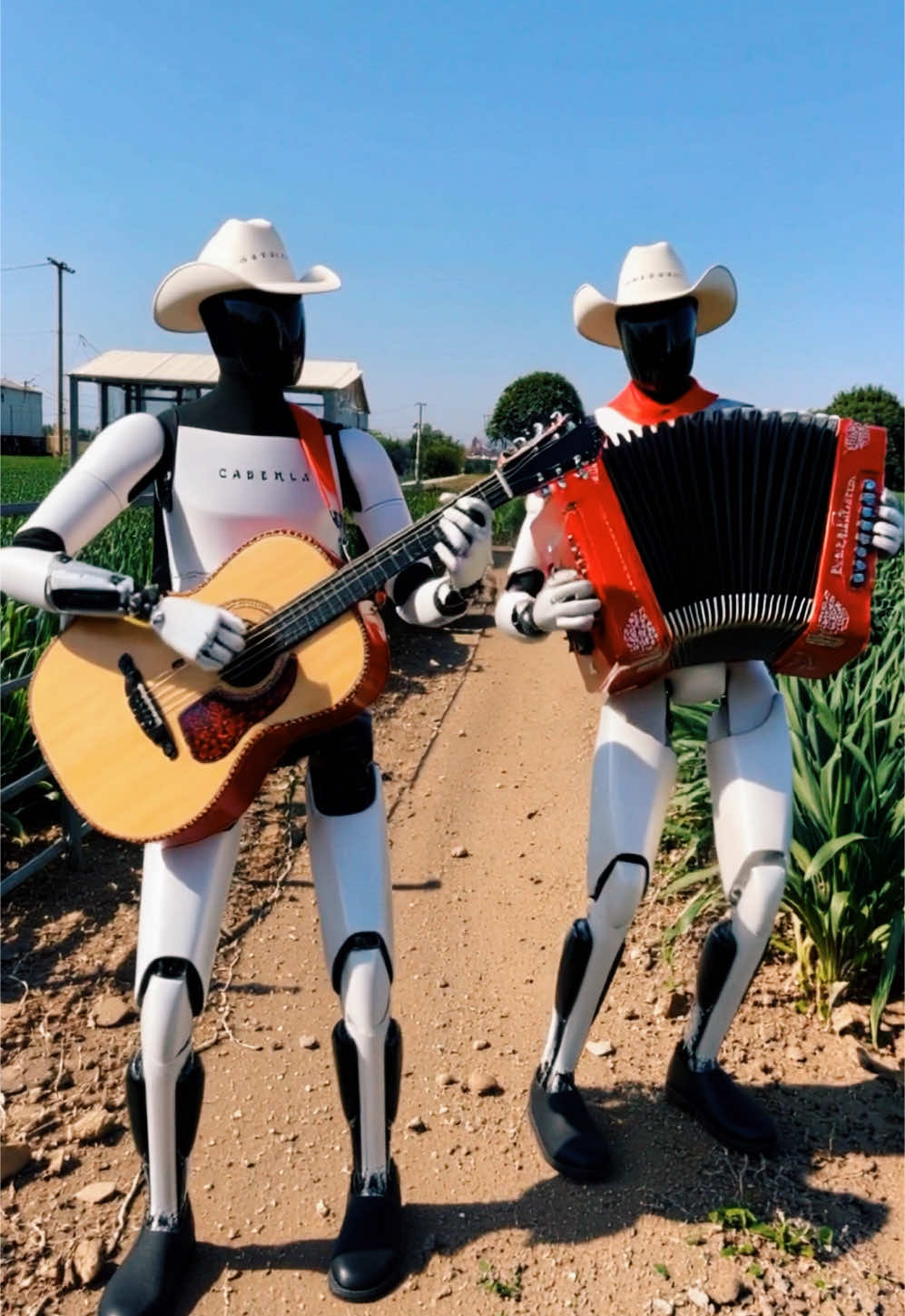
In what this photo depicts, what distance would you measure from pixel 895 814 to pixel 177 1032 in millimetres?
2165

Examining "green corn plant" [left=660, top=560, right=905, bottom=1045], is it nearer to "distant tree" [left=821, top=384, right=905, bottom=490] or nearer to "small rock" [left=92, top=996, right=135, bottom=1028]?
"small rock" [left=92, top=996, right=135, bottom=1028]

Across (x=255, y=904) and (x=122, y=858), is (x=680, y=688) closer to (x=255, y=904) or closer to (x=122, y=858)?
(x=255, y=904)

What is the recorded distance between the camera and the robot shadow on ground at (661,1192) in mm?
2199

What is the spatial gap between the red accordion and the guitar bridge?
0.95 metres

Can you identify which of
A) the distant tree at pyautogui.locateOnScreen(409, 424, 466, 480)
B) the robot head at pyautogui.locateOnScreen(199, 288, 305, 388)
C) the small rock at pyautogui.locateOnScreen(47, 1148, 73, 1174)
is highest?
the robot head at pyautogui.locateOnScreen(199, 288, 305, 388)

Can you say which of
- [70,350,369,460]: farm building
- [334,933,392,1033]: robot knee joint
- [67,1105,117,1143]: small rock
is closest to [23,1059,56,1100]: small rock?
[67,1105,117,1143]: small rock

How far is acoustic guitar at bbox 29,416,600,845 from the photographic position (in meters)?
1.90

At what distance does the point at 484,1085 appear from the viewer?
2.74 metres

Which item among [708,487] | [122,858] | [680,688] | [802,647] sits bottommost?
[122,858]

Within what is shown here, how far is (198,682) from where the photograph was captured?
1962mm

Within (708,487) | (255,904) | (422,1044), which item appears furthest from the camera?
(255,904)

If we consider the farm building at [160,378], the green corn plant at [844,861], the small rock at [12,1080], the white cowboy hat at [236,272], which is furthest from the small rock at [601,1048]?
the farm building at [160,378]

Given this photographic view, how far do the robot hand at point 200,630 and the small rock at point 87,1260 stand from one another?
4.47ft

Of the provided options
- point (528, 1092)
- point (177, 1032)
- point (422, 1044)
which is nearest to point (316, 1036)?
point (422, 1044)
